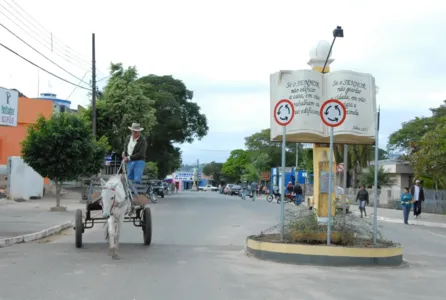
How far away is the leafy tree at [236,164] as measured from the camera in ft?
413

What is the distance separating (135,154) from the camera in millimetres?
12031

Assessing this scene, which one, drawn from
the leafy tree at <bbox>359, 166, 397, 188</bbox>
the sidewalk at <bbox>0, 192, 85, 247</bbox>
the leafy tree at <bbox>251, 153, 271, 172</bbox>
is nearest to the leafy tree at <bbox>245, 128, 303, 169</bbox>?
the leafy tree at <bbox>251, 153, 271, 172</bbox>

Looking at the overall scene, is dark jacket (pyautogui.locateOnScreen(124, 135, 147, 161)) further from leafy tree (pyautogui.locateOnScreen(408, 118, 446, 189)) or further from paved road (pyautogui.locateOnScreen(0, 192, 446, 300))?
leafy tree (pyautogui.locateOnScreen(408, 118, 446, 189))

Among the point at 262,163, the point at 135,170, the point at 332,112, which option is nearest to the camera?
the point at 332,112

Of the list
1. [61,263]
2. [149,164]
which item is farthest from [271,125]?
[149,164]

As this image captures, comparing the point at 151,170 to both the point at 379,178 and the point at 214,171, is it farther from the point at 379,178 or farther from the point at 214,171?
the point at 214,171

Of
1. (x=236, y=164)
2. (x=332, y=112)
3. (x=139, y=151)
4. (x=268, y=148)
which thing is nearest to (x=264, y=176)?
(x=268, y=148)

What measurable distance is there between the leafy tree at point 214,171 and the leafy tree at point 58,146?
5070 inches

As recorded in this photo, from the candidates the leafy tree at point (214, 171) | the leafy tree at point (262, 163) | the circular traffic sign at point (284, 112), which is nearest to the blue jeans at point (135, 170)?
the circular traffic sign at point (284, 112)

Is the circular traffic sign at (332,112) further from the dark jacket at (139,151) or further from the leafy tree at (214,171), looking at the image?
the leafy tree at (214,171)

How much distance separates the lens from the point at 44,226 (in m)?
17.0

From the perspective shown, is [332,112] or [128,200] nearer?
[128,200]

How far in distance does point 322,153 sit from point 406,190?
10.9 m

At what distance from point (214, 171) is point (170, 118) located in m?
106
